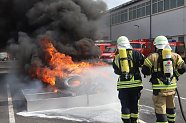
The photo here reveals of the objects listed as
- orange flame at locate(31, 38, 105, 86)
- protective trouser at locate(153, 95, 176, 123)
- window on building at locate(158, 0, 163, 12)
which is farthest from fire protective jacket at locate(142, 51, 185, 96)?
window on building at locate(158, 0, 163, 12)

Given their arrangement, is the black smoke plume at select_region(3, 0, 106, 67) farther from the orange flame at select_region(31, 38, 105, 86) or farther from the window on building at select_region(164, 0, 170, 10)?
the window on building at select_region(164, 0, 170, 10)

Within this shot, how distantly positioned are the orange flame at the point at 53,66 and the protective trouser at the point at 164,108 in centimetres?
415

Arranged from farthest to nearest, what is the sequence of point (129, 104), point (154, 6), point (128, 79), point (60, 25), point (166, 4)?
1. point (154, 6)
2. point (166, 4)
3. point (60, 25)
4. point (129, 104)
5. point (128, 79)

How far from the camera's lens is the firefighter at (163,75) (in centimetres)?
501

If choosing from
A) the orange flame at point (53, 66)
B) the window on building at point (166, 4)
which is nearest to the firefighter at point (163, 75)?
the orange flame at point (53, 66)

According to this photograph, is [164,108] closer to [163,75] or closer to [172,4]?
[163,75]

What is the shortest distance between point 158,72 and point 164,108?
60cm

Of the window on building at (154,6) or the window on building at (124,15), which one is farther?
the window on building at (124,15)

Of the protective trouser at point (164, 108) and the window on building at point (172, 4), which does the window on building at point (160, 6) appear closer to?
the window on building at point (172, 4)

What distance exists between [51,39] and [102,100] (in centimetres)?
394

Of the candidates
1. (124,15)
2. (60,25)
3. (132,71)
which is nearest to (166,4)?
(124,15)

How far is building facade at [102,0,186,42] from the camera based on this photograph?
119 ft

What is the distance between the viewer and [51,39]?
11.3m

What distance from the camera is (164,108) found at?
5047 millimetres
